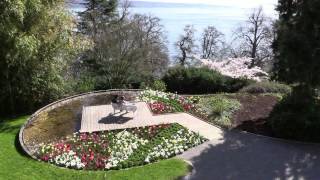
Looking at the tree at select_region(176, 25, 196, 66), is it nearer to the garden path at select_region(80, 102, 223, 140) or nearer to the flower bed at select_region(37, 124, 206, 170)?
the garden path at select_region(80, 102, 223, 140)

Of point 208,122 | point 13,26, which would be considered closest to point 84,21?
point 13,26

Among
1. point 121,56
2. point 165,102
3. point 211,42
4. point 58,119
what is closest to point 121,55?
point 121,56

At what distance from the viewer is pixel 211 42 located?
55.9 meters

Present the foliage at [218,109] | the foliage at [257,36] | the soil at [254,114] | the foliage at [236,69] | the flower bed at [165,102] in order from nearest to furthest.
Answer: the soil at [254,114], the foliage at [218,109], the flower bed at [165,102], the foliage at [236,69], the foliage at [257,36]

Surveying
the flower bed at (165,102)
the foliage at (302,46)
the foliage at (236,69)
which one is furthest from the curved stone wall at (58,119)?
the foliage at (236,69)

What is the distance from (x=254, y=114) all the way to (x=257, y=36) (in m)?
35.1

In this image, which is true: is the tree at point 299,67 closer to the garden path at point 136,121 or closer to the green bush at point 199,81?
the garden path at point 136,121

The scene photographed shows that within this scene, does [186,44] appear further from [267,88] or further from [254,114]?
[254,114]

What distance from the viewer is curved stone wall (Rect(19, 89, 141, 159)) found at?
16.1 metres

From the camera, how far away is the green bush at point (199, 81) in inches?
1034

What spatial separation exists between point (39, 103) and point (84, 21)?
21.7m

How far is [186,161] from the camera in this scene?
1400 cm

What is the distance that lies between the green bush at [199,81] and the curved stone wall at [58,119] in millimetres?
5529

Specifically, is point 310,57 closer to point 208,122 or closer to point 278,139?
point 278,139
